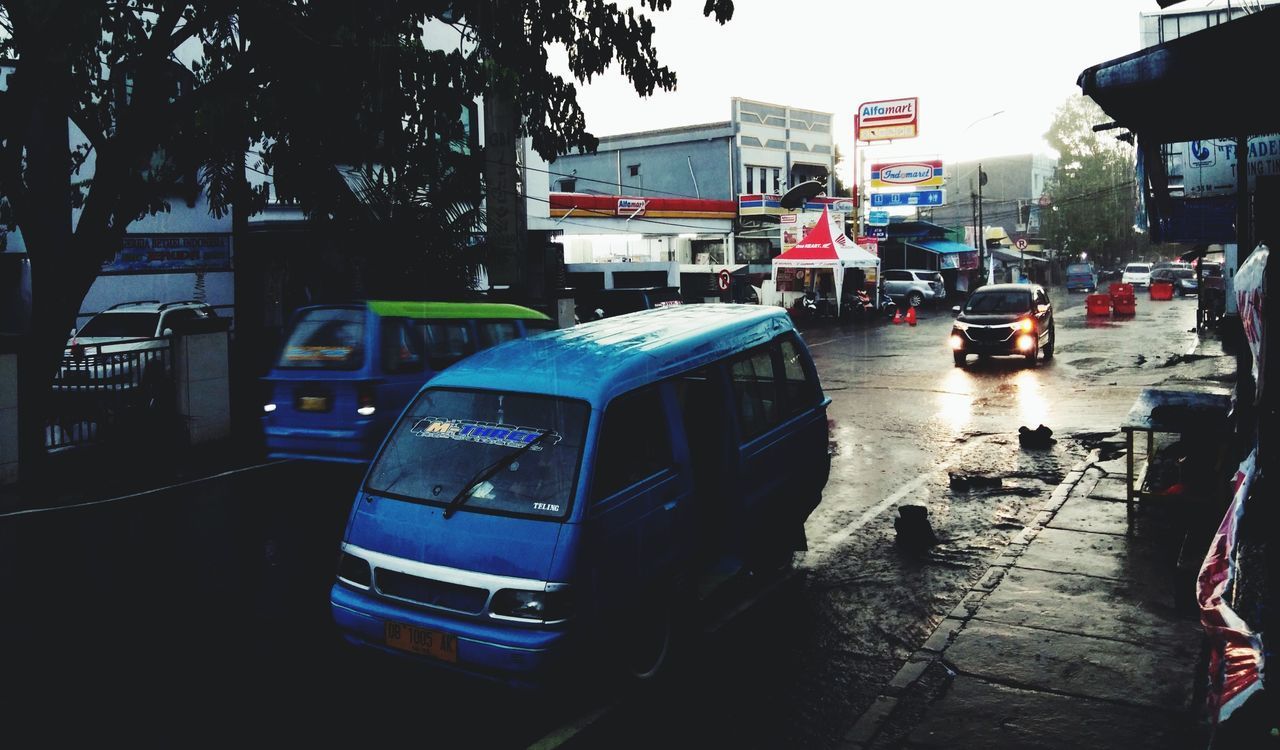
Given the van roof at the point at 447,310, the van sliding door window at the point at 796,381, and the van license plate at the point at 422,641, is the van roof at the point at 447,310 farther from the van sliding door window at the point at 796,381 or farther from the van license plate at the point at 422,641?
the van license plate at the point at 422,641

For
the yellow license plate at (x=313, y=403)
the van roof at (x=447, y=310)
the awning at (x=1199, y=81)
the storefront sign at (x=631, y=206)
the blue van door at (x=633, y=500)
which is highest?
the storefront sign at (x=631, y=206)

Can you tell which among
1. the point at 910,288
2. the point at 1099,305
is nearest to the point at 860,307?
the point at 910,288

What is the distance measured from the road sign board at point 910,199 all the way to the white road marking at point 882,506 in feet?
110

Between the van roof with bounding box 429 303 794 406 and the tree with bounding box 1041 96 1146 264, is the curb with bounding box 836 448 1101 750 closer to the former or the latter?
the van roof with bounding box 429 303 794 406

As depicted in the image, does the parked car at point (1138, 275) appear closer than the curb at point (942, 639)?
No

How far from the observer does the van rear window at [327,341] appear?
400 inches

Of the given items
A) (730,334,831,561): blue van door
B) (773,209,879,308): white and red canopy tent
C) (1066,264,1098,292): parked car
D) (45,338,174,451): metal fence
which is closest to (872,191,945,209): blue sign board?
(773,209,879,308): white and red canopy tent

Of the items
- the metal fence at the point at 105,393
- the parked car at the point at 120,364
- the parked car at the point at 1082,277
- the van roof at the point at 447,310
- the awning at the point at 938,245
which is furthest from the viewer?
the parked car at the point at 1082,277

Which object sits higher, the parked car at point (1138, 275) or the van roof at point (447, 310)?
the parked car at point (1138, 275)

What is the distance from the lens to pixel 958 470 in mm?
11391

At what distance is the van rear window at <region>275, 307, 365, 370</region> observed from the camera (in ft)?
33.3

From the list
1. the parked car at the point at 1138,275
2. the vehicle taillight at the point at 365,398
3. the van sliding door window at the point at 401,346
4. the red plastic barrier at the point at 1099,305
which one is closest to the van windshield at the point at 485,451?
the vehicle taillight at the point at 365,398

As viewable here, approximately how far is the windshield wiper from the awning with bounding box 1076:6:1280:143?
379 centimetres

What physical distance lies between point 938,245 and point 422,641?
5656 cm
